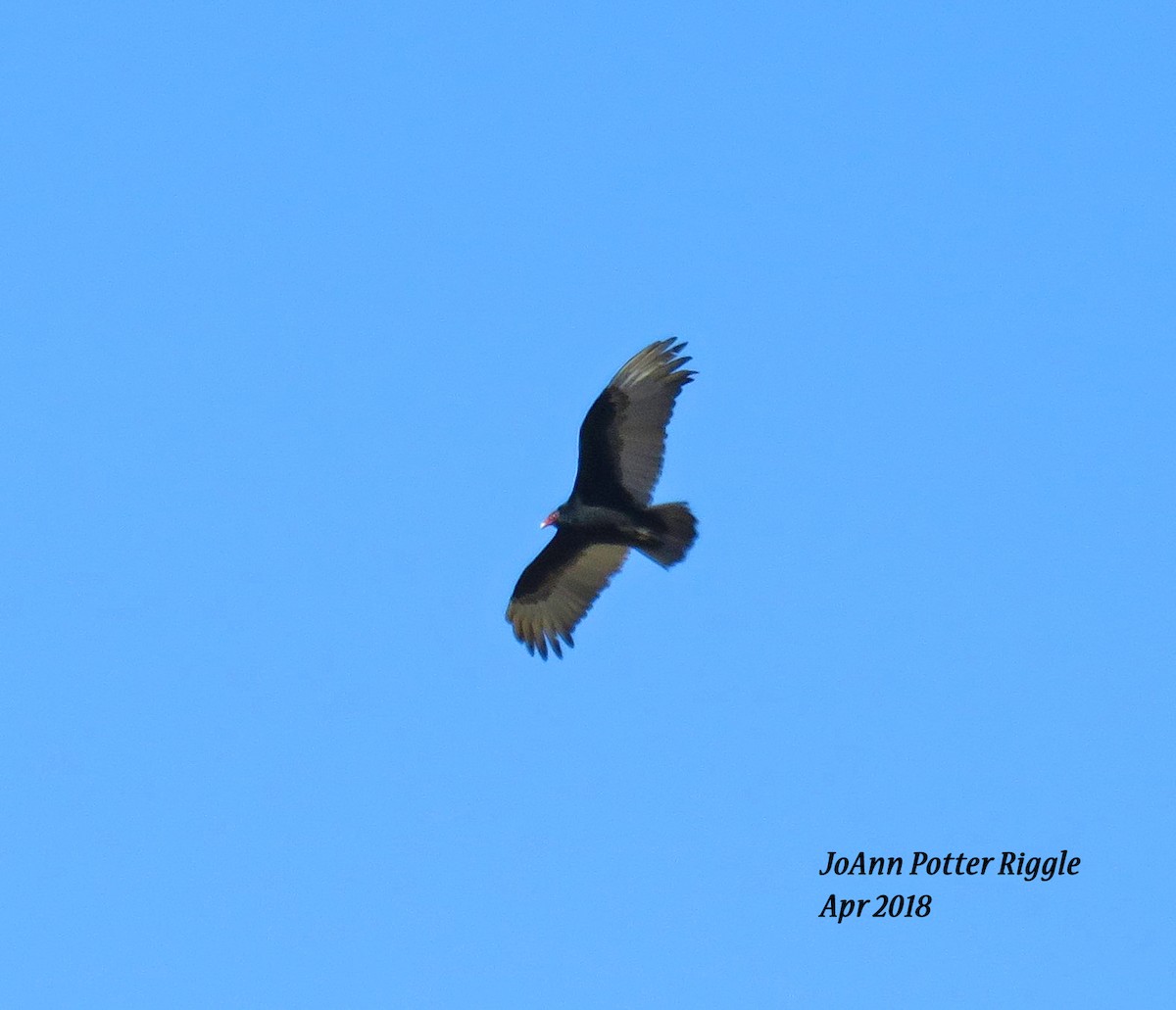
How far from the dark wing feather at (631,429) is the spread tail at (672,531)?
0.24m

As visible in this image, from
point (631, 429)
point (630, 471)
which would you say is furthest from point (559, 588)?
point (631, 429)

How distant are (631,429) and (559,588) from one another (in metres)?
1.68

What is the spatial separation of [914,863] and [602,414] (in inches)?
160

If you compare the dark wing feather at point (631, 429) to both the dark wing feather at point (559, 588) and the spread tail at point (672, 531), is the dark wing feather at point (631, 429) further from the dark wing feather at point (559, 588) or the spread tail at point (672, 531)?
the dark wing feather at point (559, 588)

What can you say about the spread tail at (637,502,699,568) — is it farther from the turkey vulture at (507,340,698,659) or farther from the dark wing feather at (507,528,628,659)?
the dark wing feather at (507,528,628,659)

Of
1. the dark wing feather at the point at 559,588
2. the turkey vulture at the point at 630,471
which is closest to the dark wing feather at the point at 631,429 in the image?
the turkey vulture at the point at 630,471

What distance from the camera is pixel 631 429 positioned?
11.5m

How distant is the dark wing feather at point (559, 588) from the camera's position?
12.3m

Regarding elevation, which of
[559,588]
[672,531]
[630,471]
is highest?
[630,471]

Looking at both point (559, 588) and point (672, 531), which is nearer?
point (672, 531)

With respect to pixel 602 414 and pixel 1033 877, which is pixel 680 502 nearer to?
pixel 602 414

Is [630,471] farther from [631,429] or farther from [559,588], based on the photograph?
[559,588]

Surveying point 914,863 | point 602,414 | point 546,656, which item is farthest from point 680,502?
point 914,863

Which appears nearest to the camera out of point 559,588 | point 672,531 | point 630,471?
point 672,531
